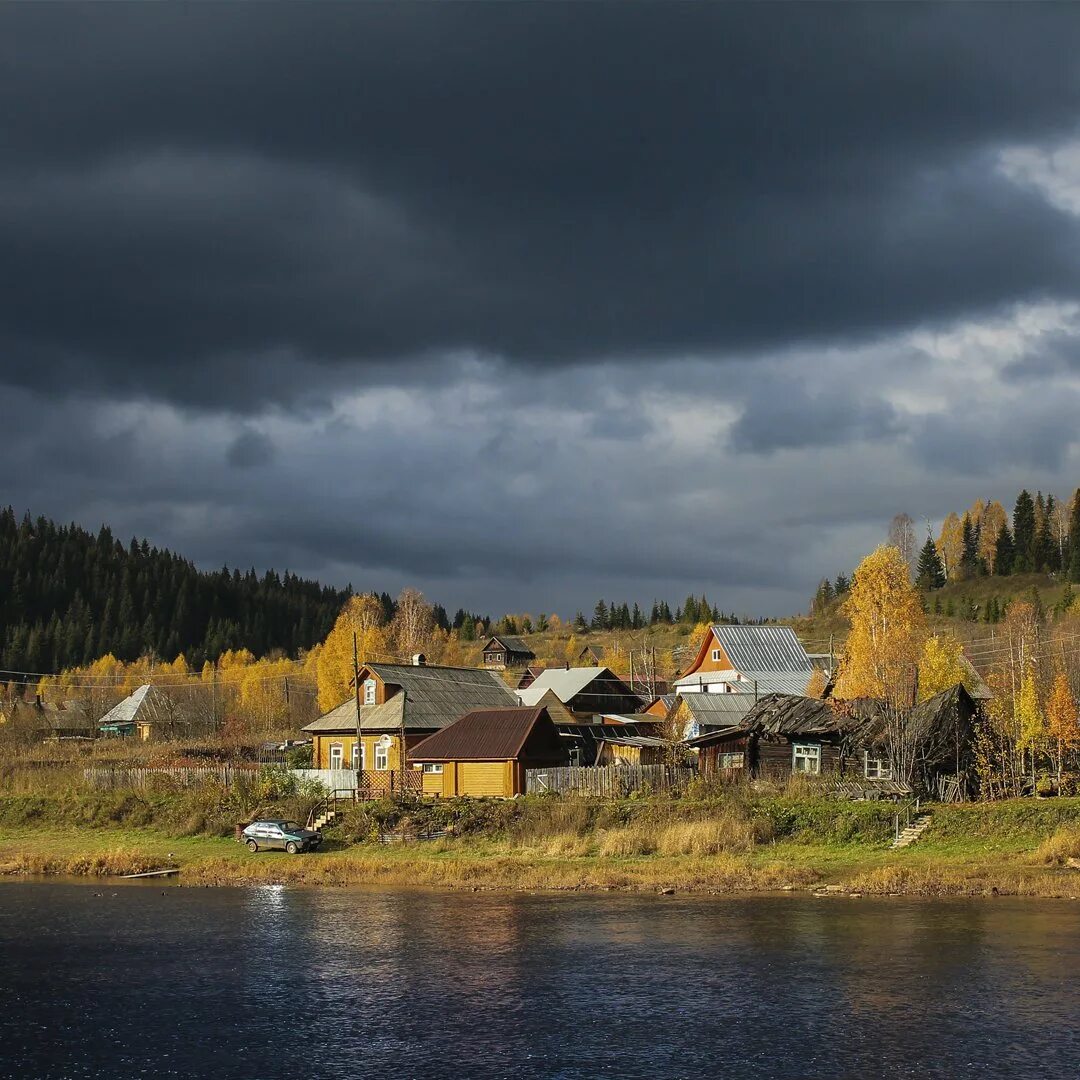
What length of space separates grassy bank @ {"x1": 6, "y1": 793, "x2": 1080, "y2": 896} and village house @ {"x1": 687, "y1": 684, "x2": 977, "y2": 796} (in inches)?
258

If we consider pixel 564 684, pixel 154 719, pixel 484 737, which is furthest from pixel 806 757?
pixel 154 719

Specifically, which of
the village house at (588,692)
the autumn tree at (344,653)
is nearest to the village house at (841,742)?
the village house at (588,692)

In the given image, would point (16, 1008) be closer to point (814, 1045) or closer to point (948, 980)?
point (814, 1045)

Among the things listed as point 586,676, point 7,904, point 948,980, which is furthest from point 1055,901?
point 586,676

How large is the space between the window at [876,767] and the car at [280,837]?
98.3 feet

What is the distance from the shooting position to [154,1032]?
96.0ft

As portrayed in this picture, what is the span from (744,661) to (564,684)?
779 inches

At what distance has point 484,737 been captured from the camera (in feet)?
242

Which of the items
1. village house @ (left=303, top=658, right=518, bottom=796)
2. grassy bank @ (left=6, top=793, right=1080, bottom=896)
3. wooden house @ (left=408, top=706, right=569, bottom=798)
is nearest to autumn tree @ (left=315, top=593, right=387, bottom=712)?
village house @ (left=303, top=658, right=518, bottom=796)

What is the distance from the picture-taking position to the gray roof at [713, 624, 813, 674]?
367 ft

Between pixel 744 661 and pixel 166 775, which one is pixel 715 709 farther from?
pixel 166 775

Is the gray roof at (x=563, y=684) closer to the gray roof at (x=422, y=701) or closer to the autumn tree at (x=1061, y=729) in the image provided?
the gray roof at (x=422, y=701)

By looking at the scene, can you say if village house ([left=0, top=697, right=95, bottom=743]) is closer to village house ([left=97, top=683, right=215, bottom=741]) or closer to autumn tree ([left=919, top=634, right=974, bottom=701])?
village house ([left=97, top=683, right=215, bottom=741])

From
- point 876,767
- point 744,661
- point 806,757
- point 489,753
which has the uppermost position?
point 744,661
